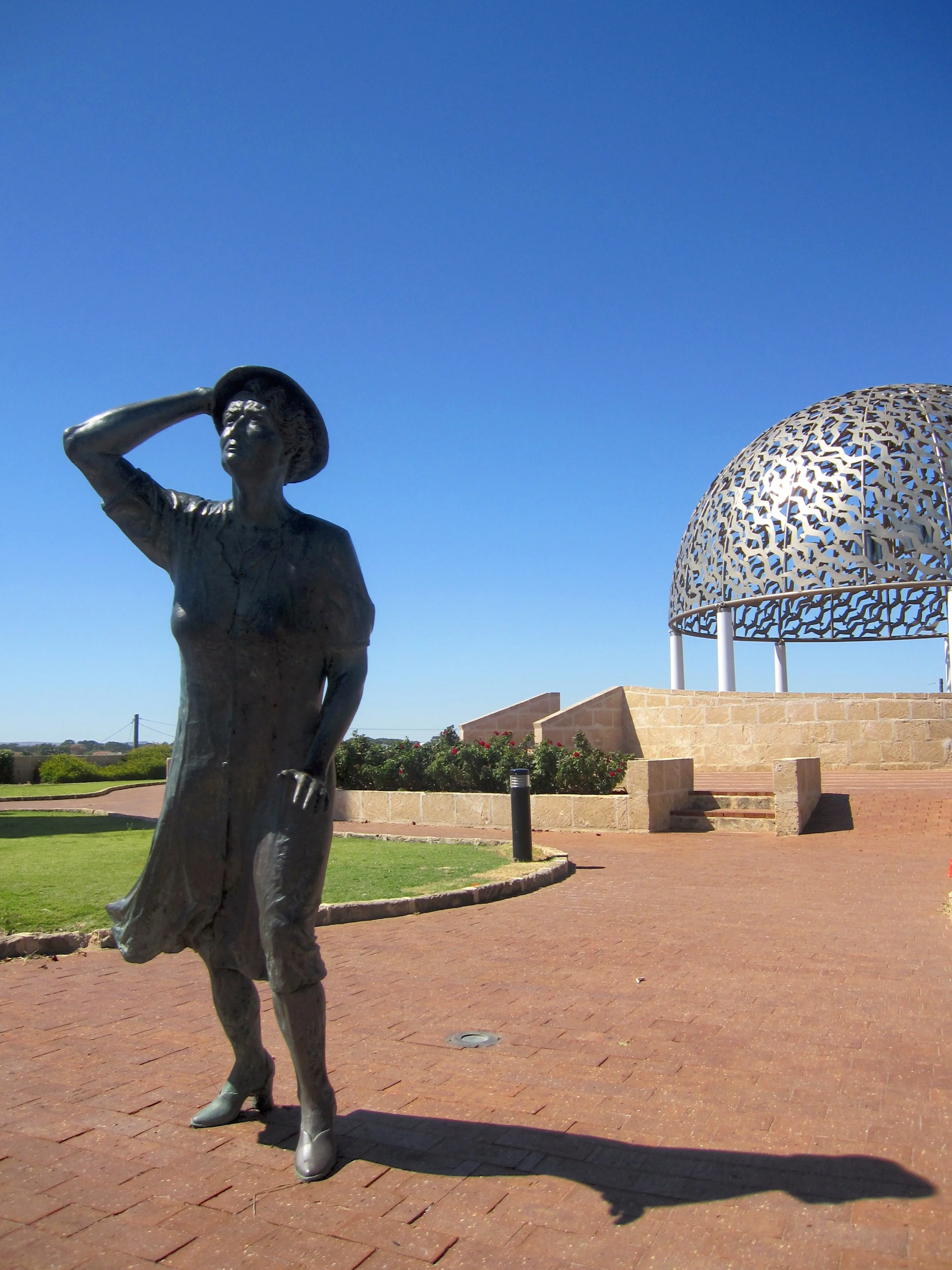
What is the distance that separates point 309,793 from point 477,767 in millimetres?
12023

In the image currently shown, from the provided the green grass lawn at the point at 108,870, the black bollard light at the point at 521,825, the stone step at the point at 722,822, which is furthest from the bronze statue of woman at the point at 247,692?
the stone step at the point at 722,822

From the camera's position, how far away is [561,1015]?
461 centimetres

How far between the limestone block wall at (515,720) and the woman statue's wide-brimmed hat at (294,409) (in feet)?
59.0

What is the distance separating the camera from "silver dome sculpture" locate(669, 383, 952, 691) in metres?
22.1

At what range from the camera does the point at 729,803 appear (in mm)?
14000

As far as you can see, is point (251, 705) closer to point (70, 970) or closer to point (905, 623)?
point (70, 970)

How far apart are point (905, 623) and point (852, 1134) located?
24.5 metres

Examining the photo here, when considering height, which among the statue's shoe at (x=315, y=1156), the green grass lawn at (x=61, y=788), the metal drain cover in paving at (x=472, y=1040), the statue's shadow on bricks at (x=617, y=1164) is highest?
the green grass lawn at (x=61, y=788)

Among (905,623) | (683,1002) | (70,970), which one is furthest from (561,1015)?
(905,623)

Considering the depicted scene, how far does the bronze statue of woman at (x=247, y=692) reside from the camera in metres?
2.92

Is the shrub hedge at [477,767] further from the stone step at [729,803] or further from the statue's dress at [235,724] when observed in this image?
the statue's dress at [235,724]

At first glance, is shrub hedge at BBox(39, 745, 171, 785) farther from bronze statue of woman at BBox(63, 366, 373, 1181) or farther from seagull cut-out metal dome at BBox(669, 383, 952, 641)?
bronze statue of woman at BBox(63, 366, 373, 1181)

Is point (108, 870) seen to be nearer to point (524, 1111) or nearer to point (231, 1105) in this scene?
point (231, 1105)

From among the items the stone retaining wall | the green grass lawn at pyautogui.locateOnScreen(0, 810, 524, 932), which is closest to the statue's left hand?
the green grass lawn at pyautogui.locateOnScreen(0, 810, 524, 932)
